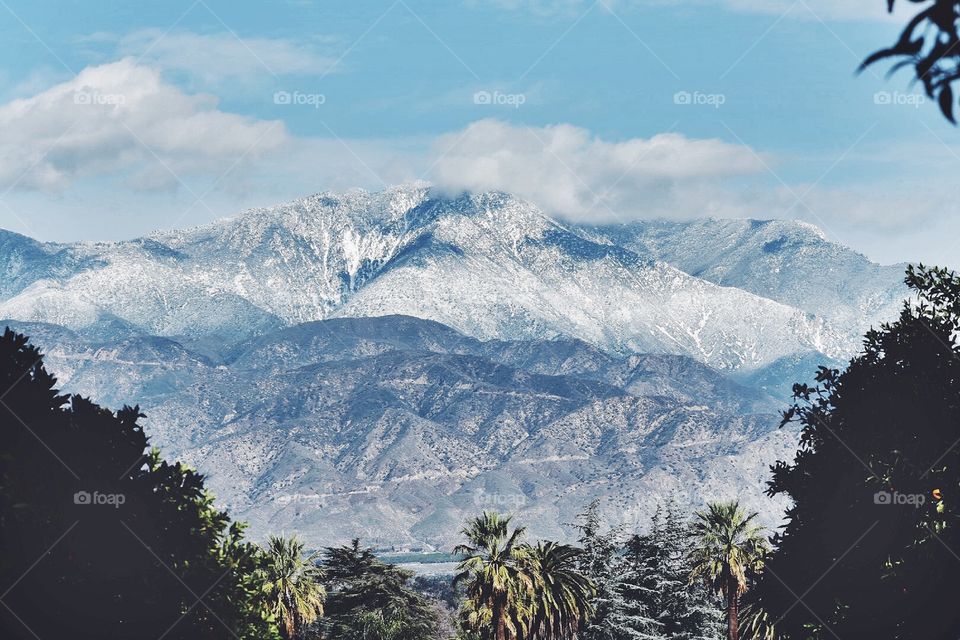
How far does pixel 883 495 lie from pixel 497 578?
20425 mm

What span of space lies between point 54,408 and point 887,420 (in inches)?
1651

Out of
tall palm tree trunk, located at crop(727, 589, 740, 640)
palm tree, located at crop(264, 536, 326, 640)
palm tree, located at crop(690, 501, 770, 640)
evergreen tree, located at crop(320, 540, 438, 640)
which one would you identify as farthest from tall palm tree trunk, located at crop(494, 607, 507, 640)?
evergreen tree, located at crop(320, 540, 438, 640)

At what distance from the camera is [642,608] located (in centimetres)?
13388

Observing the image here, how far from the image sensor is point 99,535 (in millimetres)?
65875

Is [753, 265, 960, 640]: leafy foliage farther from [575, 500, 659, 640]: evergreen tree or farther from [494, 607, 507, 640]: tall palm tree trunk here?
[575, 500, 659, 640]: evergreen tree

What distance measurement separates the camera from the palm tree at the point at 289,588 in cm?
10144

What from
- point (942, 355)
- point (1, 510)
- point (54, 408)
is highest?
point (942, 355)

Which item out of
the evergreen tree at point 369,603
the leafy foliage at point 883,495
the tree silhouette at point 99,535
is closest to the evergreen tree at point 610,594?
the evergreen tree at point 369,603

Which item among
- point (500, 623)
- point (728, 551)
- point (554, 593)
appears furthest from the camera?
point (728, 551)

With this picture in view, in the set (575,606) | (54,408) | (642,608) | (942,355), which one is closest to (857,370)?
(942,355)

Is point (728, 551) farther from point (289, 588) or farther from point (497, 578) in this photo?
point (289, 588)

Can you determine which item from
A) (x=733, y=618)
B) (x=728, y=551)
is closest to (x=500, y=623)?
(x=733, y=618)

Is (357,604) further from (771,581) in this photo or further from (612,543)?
(771,581)

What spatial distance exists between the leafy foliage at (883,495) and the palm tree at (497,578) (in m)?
14.5
